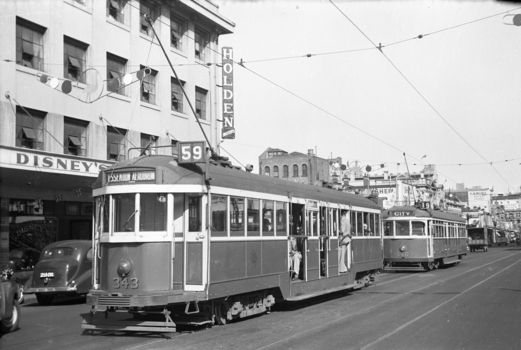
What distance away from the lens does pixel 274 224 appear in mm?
12633

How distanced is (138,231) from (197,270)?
1246 millimetres

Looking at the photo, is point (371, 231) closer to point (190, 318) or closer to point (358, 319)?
point (358, 319)

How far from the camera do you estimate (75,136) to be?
71.7ft

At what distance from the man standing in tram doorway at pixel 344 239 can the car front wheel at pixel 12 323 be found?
8.55m

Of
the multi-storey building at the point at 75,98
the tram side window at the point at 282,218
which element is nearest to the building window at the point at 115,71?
Answer: the multi-storey building at the point at 75,98

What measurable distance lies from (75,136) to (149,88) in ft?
16.9

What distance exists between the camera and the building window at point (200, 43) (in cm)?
2917

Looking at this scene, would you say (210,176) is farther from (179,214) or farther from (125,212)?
(125,212)

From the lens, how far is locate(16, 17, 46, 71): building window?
64.0 ft

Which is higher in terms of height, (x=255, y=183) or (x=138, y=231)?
(x=255, y=183)

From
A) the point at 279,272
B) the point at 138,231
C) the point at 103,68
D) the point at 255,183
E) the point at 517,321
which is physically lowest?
the point at 517,321

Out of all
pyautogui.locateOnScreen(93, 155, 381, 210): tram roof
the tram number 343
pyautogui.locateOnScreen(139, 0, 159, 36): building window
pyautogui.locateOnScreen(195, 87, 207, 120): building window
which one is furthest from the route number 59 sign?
pyautogui.locateOnScreen(195, 87, 207, 120): building window

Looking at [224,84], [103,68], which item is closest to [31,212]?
[103,68]

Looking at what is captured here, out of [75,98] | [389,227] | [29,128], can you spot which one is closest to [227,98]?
[75,98]
